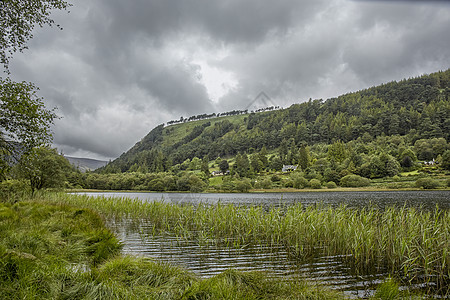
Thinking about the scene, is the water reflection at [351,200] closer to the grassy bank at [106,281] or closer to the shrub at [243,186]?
the grassy bank at [106,281]

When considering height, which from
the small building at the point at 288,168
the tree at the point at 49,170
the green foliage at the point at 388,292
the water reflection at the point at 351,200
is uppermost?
the small building at the point at 288,168

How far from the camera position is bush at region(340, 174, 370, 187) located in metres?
94.0

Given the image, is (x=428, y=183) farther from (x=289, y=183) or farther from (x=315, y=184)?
(x=289, y=183)

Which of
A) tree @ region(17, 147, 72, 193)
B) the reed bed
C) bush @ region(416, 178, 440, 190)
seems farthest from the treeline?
the reed bed

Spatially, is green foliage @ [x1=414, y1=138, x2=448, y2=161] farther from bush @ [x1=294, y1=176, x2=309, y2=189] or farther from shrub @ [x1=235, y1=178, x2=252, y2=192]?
shrub @ [x1=235, y1=178, x2=252, y2=192]

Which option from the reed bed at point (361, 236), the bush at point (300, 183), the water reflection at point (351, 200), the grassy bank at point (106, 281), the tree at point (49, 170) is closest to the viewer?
the grassy bank at point (106, 281)

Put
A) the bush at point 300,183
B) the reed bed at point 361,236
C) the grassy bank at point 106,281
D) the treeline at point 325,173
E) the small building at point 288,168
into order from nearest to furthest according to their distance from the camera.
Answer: the grassy bank at point 106,281, the reed bed at point 361,236, the treeline at point 325,173, the bush at point 300,183, the small building at point 288,168

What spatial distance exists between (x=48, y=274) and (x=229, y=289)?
12.6 feet

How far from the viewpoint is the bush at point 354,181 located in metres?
94.0

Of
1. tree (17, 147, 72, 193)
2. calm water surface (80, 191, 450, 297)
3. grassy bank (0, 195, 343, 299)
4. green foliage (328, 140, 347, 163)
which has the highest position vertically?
green foliage (328, 140, 347, 163)

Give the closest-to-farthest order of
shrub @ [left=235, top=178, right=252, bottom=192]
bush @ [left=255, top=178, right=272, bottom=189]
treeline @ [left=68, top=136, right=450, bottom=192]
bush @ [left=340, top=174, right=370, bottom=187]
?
1. bush @ [left=340, top=174, right=370, bottom=187]
2. treeline @ [left=68, top=136, right=450, bottom=192]
3. shrub @ [left=235, top=178, right=252, bottom=192]
4. bush @ [left=255, top=178, right=272, bottom=189]

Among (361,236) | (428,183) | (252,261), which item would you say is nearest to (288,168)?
(428,183)

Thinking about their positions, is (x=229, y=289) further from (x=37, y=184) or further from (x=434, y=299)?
(x=37, y=184)

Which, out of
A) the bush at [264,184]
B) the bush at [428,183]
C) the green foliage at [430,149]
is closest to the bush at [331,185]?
the bush at [264,184]
